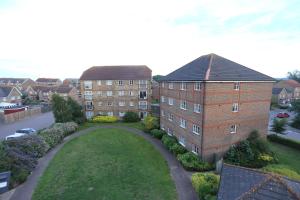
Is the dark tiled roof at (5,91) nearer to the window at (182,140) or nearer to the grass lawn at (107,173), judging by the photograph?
the grass lawn at (107,173)

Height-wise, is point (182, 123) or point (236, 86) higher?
point (236, 86)

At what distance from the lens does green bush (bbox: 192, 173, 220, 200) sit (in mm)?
12212

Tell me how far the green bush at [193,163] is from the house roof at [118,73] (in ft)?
68.7

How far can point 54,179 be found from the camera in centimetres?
1534

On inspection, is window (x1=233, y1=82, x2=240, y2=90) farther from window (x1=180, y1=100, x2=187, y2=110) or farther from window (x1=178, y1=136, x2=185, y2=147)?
window (x1=178, y1=136, x2=185, y2=147)

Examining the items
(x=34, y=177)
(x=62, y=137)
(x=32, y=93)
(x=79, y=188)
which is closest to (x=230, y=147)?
(x=79, y=188)

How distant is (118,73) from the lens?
37.6 m

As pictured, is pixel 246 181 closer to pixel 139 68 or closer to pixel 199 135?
pixel 199 135

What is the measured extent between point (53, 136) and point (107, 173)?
1141 cm

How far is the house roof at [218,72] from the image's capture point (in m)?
17.5

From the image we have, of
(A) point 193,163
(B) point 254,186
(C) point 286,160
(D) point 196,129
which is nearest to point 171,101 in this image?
(D) point 196,129

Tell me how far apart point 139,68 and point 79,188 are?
92.9 feet

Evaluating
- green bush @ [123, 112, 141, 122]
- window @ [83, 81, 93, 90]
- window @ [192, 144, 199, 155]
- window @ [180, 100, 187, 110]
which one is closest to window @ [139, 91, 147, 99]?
green bush @ [123, 112, 141, 122]

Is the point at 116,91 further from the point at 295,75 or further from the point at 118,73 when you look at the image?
the point at 295,75
